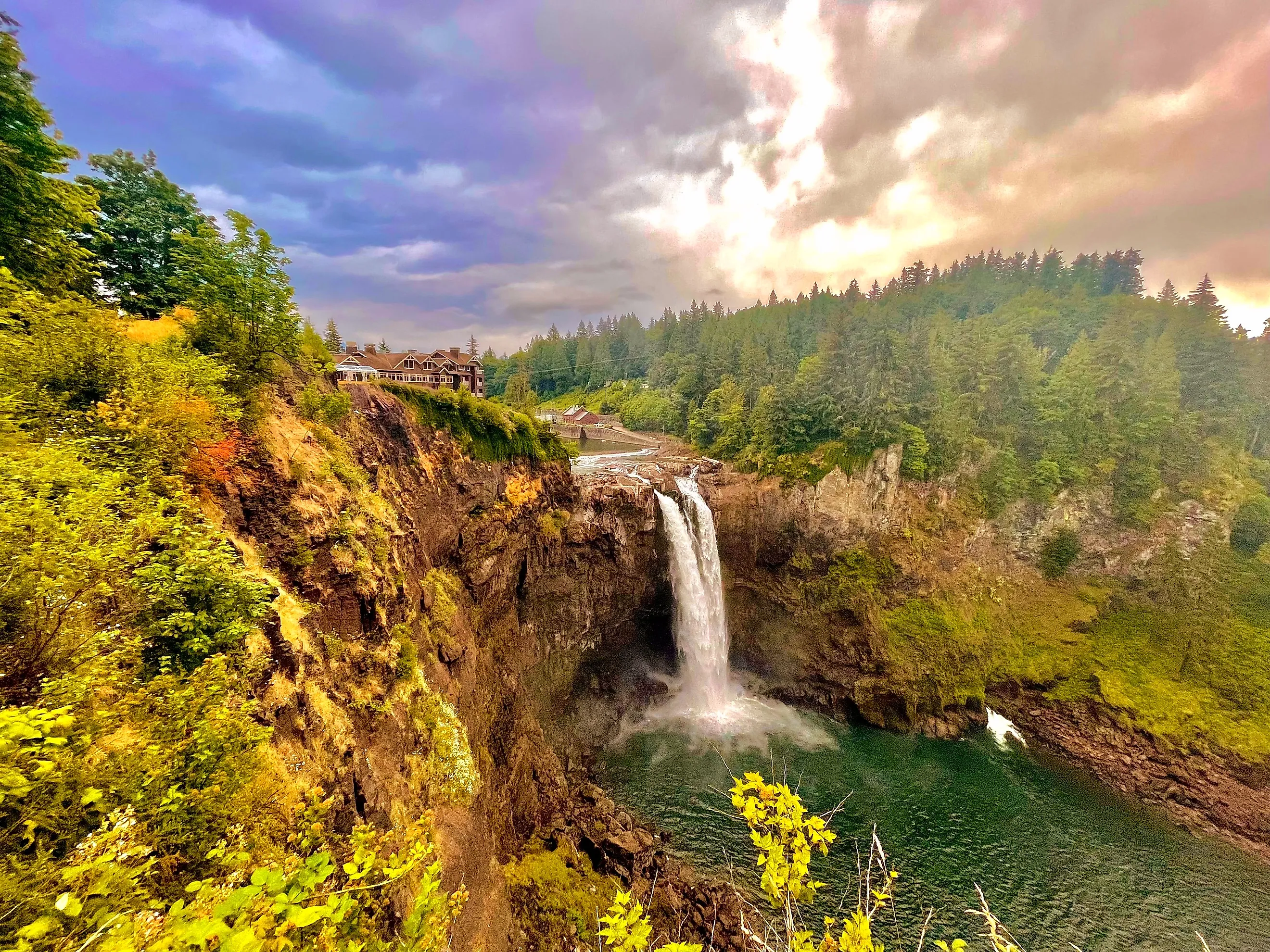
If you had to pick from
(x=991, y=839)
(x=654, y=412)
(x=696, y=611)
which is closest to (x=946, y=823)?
(x=991, y=839)

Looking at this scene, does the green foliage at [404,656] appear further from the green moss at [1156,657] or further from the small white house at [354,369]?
the green moss at [1156,657]

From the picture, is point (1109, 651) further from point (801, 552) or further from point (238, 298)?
point (238, 298)

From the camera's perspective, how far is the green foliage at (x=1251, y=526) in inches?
1298

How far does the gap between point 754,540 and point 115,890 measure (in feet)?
116

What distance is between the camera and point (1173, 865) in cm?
2133

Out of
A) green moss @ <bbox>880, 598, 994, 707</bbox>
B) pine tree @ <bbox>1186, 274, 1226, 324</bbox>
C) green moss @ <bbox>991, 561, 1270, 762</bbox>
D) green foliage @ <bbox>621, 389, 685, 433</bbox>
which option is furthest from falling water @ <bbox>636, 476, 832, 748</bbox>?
pine tree @ <bbox>1186, 274, 1226, 324</bbox>

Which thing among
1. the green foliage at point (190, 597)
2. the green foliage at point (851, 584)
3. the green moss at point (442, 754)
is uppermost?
the green foliage at point (190, 597)

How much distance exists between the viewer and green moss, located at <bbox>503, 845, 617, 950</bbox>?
14.5 meters

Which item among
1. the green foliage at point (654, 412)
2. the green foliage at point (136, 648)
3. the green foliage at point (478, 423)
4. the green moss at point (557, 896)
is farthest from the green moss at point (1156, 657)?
the green foliage at point (654, 412)

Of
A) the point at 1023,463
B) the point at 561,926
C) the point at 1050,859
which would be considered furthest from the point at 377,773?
the point at 1023,463

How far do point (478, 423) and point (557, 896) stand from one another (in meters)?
19.8

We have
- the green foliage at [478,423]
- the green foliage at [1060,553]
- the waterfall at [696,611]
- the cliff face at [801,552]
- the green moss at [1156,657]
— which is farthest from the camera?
the green foliage at [1060,553]

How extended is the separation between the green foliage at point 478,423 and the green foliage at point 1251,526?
159ft

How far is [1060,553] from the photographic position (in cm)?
3547
